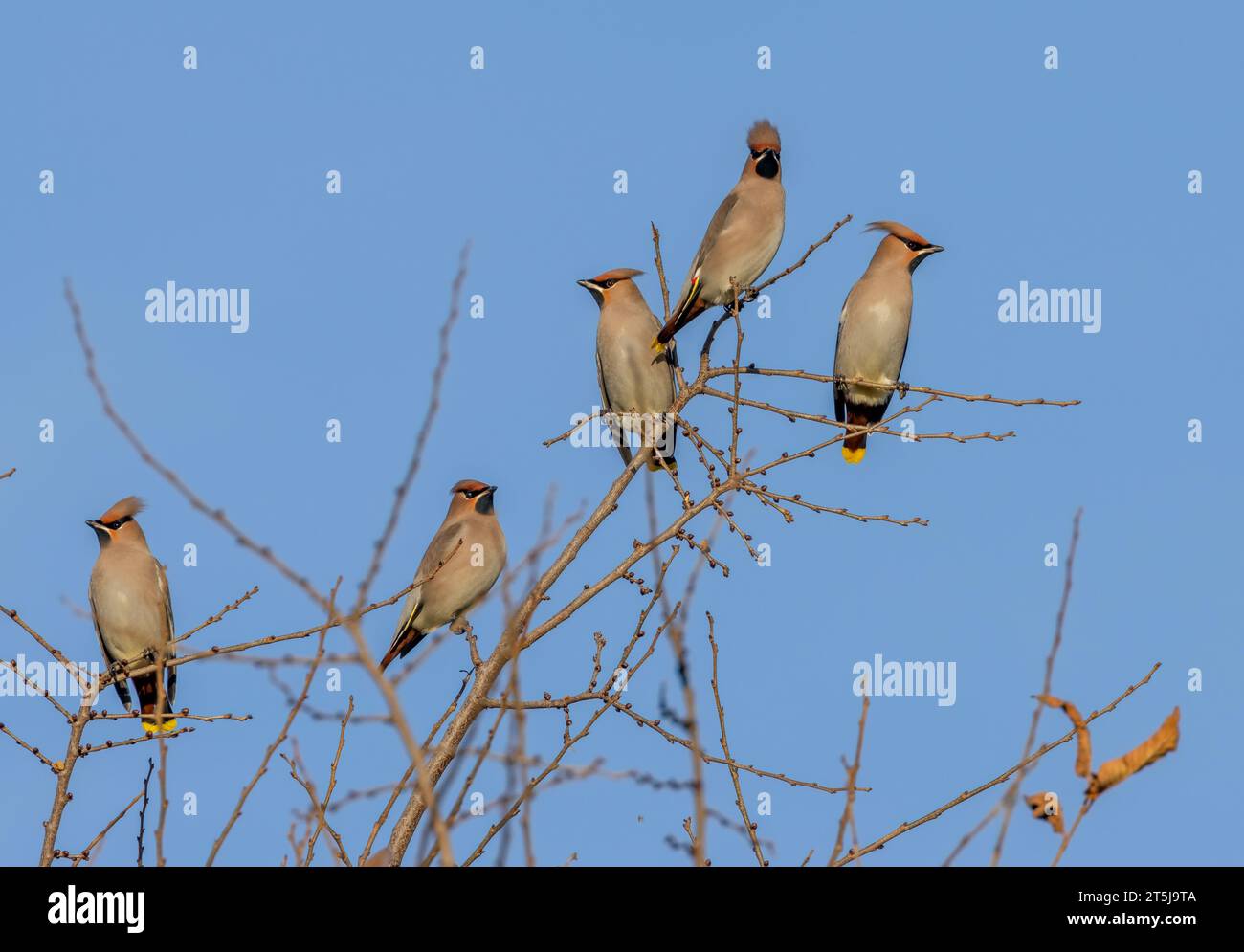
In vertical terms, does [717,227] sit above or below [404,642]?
above

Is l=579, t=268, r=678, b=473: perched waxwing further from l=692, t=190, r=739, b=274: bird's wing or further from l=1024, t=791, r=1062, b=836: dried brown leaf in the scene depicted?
l=1024, t=791, r=1062, b=836: dried brown leaf

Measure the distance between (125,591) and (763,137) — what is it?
3.58m

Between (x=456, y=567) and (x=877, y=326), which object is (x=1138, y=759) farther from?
(x=877, y=326)

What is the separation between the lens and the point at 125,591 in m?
7.45

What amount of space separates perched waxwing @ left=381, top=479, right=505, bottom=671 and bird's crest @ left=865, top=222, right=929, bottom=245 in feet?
7.42

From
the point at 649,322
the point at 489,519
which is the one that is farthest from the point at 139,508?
the point at 649,322

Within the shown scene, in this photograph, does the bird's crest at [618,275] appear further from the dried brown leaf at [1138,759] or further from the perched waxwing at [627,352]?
the dried brown leaf at [1138,759]

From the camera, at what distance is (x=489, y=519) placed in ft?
25.3

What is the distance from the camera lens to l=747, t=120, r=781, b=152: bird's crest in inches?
313

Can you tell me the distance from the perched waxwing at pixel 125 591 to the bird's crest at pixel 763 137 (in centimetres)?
330

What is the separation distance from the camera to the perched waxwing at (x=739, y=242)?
23.9 feet

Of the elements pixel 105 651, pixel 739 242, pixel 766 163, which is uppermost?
pixel 766 163

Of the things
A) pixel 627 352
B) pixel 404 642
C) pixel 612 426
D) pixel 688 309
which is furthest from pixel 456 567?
pixel 688 309

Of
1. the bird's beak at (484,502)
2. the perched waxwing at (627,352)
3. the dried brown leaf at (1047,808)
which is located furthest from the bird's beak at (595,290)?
the dried brown leaf at (1047,808)
